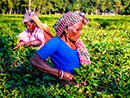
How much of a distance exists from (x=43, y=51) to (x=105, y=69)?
1.10m

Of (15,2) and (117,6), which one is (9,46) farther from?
(117,6)

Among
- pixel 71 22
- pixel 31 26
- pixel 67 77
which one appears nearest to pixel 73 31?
pixel 71 22

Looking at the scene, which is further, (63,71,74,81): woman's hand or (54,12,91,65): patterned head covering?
(54,12,91,65): patterned head covering

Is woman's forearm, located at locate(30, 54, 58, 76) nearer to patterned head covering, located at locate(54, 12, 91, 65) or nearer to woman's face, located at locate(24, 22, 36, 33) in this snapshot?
patterned head covering, located at locate(54, 12, 91, 65)

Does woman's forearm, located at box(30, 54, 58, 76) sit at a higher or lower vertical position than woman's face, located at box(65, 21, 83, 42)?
lower

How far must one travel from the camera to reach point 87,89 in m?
1.82

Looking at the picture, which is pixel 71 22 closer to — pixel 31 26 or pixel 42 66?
pixel 42 66

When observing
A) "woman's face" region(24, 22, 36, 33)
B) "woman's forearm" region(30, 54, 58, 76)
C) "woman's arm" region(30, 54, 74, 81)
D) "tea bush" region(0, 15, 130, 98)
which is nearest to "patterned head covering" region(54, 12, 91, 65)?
"tea bush" region(0, 15, 130, 98)

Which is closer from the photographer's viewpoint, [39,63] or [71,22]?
[39,63]

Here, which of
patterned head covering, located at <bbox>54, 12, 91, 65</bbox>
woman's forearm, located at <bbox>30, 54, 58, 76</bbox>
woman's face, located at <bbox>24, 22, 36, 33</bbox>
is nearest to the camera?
woman's forearm, located at <bbox>30, 54, 58, 76</bbox>

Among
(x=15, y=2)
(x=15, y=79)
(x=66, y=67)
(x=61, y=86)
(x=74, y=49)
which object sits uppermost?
(x=15, y=2)

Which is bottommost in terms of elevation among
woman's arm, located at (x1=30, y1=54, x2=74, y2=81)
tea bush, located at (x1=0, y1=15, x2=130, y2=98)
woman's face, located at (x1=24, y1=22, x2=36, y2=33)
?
tea bush, located at (x1=0, y1=15, x2=130, y2=98)

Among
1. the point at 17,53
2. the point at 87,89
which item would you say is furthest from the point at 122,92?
the point at 17,53

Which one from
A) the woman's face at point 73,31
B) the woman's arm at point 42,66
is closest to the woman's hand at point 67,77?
the woman's arm at point 42,66
